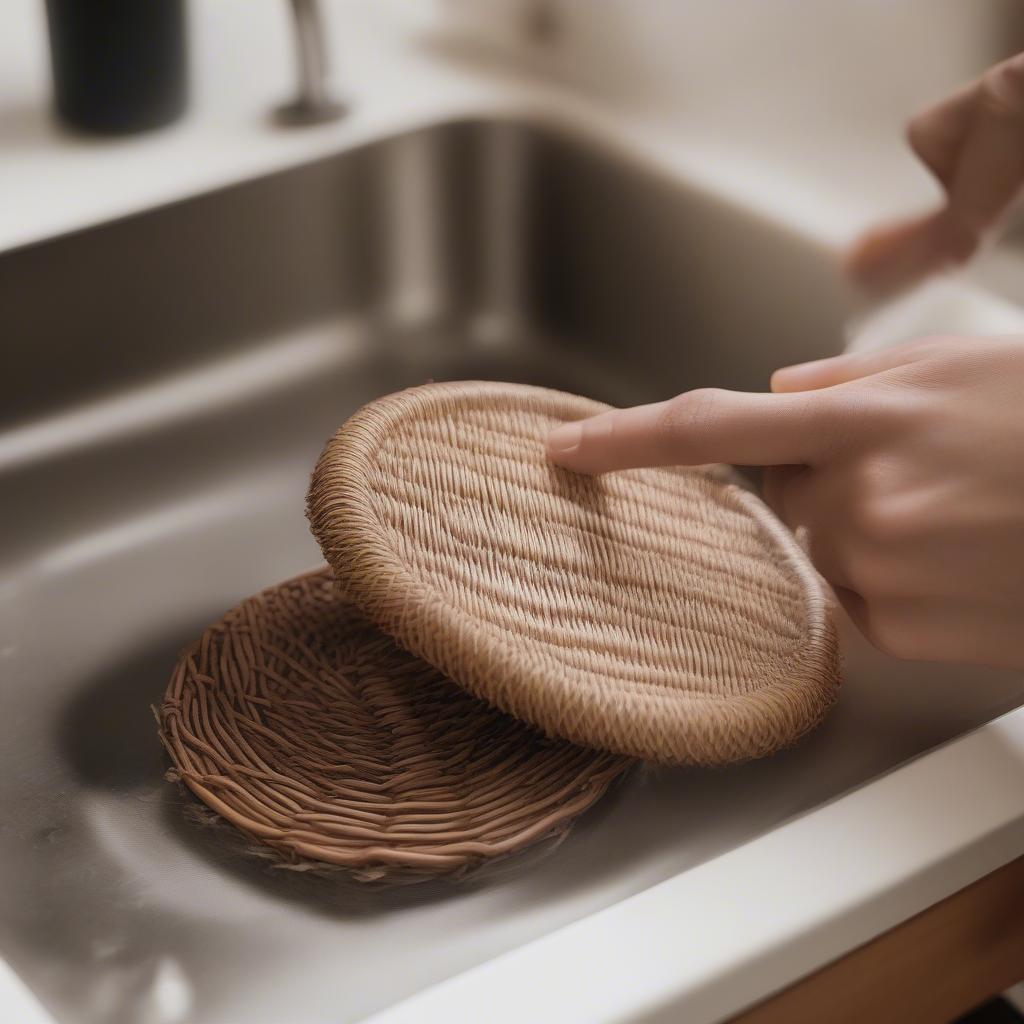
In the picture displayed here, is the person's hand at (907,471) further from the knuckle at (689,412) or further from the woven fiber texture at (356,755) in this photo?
the woven fiber texture at (356,755)

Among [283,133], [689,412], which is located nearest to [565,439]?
[689,412]

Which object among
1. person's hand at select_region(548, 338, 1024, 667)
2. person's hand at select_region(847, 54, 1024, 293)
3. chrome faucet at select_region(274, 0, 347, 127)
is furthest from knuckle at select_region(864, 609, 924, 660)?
chrome faucet at select_region(274, 0, 347, 127)

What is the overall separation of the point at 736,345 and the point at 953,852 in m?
0.42

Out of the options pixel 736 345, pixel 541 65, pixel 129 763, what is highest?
pixel 541 65

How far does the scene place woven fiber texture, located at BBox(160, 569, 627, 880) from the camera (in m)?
0.46

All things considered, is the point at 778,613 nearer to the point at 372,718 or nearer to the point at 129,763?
the point at 372,718

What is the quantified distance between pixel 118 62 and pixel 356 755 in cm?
45

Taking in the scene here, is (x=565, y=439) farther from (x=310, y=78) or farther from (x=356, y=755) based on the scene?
(x=310, y=78)

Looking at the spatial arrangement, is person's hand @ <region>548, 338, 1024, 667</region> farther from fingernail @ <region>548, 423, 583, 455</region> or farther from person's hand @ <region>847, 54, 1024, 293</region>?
person's hand @ <region>847, 54, 1024, 293</region>

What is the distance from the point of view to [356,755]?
494mm

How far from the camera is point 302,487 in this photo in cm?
72

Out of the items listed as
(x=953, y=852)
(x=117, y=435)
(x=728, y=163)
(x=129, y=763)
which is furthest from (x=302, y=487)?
(x=953, y=852)

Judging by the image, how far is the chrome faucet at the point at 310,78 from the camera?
77 centimetres

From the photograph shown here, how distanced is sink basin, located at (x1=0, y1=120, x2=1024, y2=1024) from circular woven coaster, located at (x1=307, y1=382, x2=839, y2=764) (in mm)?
62
